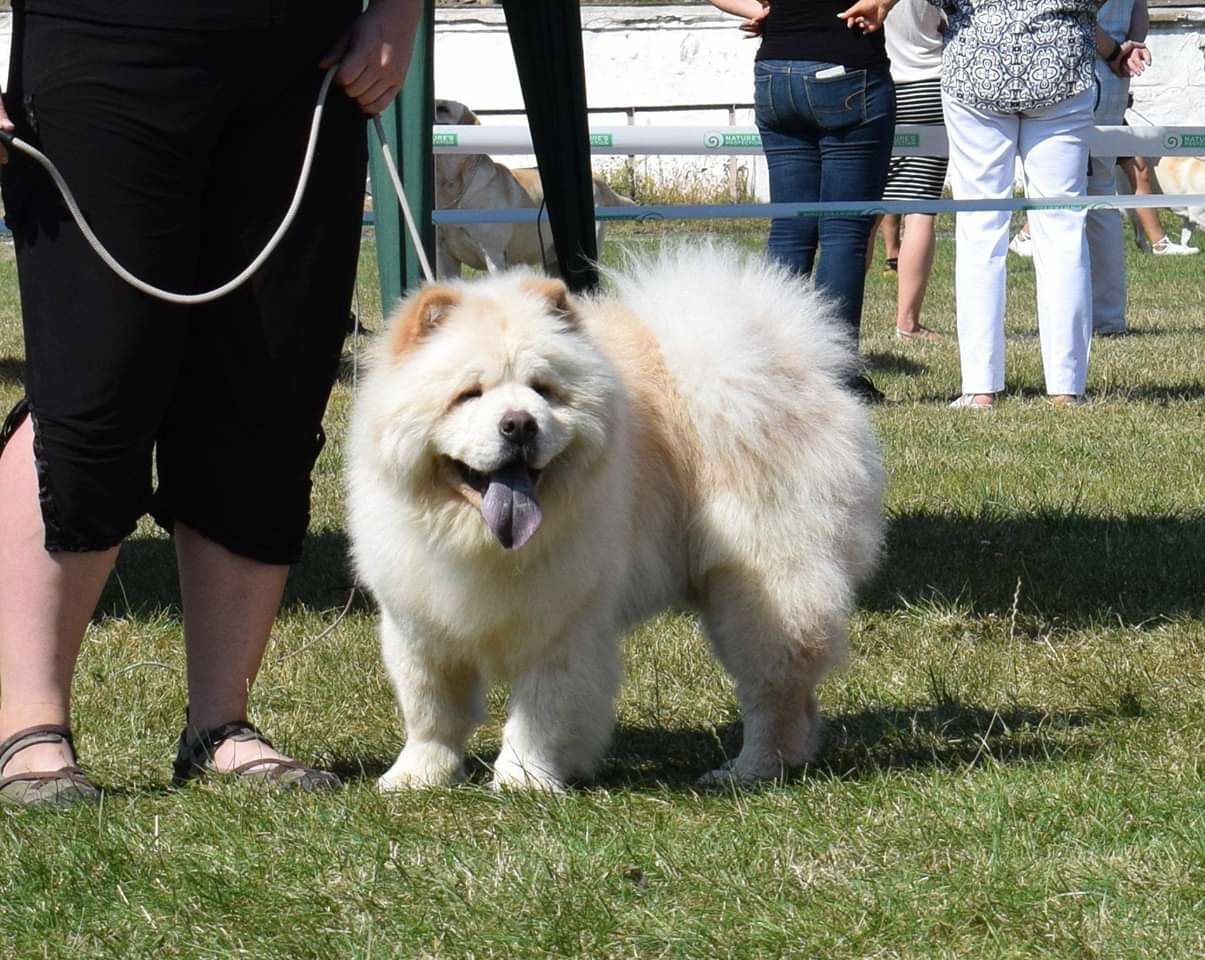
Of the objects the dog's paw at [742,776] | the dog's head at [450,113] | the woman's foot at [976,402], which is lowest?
the woman's foot at [976,402]

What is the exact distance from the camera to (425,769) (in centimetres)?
305

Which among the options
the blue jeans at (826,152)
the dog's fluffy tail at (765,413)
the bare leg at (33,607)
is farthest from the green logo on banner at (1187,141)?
the bare leg at (33,607)

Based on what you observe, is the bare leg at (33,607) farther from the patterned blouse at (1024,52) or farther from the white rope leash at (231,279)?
the patterned blouse at (1024,52)

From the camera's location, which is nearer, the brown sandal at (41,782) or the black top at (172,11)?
the black top at (172,11)

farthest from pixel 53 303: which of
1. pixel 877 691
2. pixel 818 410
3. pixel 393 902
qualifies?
pixel 877 691

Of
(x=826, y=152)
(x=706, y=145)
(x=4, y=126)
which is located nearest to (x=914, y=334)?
(x=706, y=145)

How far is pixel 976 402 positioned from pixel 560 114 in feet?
12.6

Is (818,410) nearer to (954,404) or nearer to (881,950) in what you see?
(881,950)

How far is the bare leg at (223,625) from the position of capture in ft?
9.76

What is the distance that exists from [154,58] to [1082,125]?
5.05 meters

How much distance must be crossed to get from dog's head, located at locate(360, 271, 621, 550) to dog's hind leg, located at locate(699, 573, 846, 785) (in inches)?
21.6

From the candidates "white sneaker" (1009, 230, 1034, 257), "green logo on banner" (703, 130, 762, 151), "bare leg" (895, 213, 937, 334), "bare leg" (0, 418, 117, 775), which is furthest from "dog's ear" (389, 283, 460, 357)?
"white sneaker" (1009, 230, 1034, 257)

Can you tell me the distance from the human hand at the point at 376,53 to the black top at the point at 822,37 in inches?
138

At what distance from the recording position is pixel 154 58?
8.48 feet
